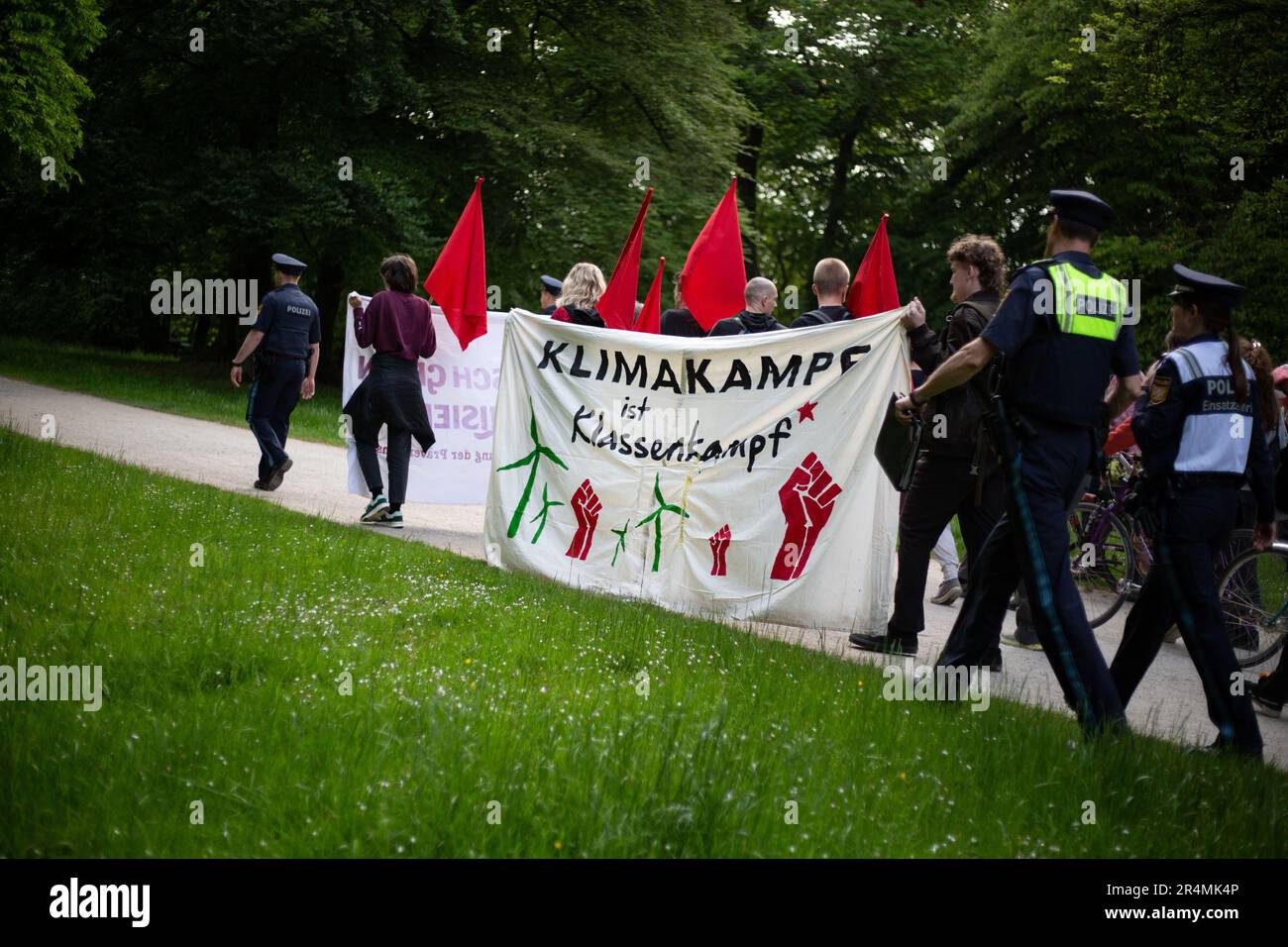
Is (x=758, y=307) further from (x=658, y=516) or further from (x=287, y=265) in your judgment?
(x=287, y=265)

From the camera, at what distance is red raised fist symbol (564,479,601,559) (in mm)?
8797

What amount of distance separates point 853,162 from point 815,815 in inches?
1299

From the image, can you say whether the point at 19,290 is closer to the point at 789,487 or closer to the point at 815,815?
the point at 789,487

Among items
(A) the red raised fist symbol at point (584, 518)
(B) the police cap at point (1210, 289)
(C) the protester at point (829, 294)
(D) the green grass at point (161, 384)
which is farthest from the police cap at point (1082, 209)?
(D) the green grass at point (161, 384)

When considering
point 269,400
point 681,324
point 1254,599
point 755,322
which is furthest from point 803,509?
point 269,400

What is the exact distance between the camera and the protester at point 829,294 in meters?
8.68

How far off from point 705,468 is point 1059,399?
3141 millimetres

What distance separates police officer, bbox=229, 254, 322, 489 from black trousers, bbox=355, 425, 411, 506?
146 centimetres

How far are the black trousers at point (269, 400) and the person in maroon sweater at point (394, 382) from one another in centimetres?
156

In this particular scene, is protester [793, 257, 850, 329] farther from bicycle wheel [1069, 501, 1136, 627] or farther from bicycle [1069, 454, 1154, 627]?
bicycle wheel [1069, 501, 1136, 627]

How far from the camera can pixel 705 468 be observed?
8266mm

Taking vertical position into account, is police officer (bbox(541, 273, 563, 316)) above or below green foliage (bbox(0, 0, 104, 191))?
below
